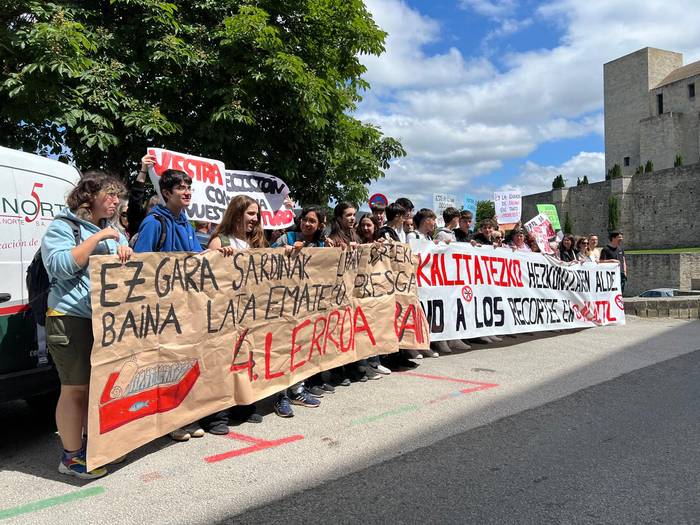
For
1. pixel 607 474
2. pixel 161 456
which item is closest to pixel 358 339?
pixel 161 456

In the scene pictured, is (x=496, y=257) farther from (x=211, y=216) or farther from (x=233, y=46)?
(x=233, y=46)

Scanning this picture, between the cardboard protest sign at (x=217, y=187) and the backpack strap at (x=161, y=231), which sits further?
the cardboard protest sign at (x=217, y=187)

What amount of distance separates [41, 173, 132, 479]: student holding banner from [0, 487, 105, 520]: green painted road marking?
0.18 meters

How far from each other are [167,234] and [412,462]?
2361 millimetres

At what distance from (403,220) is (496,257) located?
6.26 feet

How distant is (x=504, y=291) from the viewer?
828 centimetres

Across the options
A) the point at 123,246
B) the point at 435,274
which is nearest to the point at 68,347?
the point at 123,246

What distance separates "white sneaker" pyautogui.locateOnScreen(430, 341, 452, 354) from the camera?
772 centimetres

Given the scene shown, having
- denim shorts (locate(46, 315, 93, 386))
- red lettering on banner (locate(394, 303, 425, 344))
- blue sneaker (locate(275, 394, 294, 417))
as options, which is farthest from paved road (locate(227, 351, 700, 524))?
red lettering on banner (locate(394, 303, 425, 344))

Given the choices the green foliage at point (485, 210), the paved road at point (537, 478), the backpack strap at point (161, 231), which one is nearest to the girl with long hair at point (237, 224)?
the backpack strap at point (161, 231)

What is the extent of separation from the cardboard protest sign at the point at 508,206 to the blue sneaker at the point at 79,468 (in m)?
13.5

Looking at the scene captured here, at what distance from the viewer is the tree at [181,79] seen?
784 centimetres

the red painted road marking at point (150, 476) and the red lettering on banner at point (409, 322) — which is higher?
the red lettering on banner at point (409, 322)

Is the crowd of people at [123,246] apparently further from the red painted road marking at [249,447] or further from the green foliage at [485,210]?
the green foliage at [485,210]
